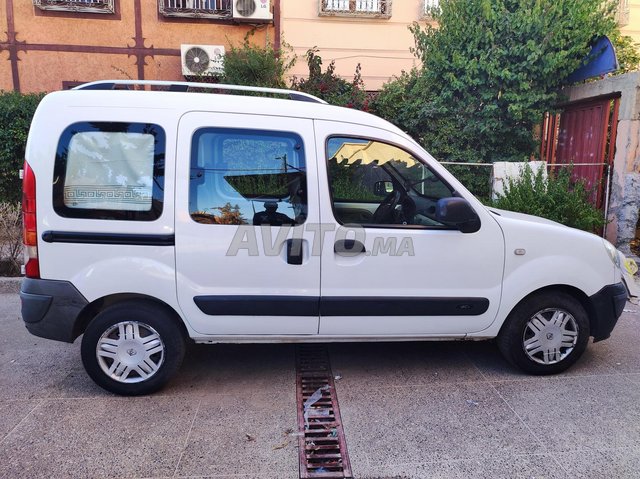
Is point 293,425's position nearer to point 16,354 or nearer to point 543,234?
point 543,234

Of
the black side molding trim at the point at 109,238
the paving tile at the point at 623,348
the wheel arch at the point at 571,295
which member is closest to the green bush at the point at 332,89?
the paving tile at the point at 623,348

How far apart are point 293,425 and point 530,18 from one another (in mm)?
6207

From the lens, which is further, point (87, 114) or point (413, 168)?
point (413, 168)

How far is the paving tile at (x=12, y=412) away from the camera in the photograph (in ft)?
9.71

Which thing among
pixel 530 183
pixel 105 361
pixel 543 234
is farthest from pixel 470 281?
pixel 530 183

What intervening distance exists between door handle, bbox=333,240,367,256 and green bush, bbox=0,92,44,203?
6758 mm

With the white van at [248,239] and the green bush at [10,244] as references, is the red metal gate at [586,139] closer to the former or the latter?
the white van at [248,239]

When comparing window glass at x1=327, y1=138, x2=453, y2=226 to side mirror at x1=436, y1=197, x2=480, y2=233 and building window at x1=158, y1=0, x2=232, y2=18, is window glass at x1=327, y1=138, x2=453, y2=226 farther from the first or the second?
building window at x1=158, y1=0, x2=232, y2=18

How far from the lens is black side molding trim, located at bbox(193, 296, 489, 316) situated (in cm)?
325

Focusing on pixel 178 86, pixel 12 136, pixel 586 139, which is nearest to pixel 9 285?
pixel 12 136

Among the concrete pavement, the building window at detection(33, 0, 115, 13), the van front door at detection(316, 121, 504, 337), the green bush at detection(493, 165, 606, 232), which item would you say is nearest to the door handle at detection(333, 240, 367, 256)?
the van front door at detection(316, 121, 504, 337)

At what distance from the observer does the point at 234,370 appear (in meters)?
3.80

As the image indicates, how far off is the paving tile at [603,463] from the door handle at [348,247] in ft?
5.59

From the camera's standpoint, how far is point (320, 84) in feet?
28.5
